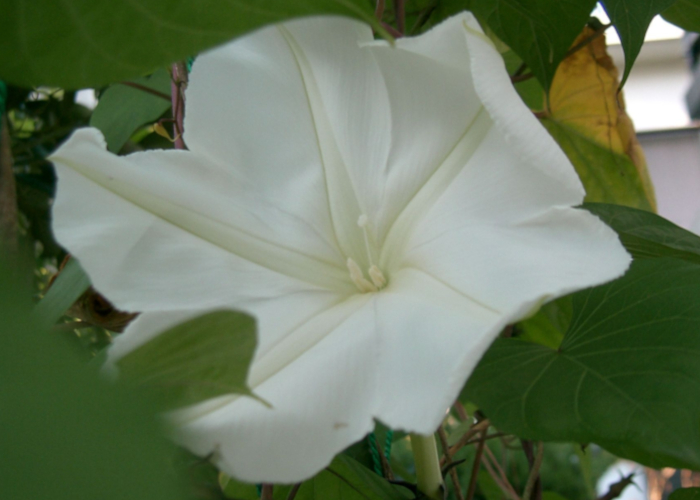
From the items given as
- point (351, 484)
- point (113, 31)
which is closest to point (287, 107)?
point (113, 31)

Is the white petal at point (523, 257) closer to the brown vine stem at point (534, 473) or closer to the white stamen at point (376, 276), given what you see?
the white stamen at point (376, 276)

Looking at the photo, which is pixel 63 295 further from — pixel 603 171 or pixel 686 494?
pixel 603 171

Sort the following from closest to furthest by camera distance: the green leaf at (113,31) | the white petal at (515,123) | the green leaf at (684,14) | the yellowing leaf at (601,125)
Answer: the green leaf at (113,31) → the white petal at (515,123) → the green leaf at (684,14) → the yellowing leaf at (601,125)

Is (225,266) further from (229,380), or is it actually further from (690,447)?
(690,447)

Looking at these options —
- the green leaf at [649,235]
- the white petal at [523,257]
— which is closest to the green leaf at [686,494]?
the green leaf at [649,235]

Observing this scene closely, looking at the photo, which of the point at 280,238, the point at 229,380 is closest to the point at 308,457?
the point at 229,380
